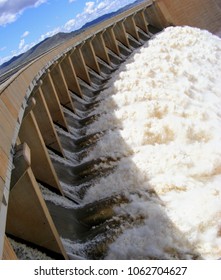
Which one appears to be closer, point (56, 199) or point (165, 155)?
point (56, 199)

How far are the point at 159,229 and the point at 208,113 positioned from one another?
6136 mm

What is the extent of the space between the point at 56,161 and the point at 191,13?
86.5 feet

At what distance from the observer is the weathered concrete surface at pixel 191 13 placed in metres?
34.0

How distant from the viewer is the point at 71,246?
8.62 metres

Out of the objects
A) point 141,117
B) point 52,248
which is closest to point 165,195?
point 52,248

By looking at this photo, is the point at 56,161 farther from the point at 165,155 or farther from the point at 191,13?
the point at 191,13

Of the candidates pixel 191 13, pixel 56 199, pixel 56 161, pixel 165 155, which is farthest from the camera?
pixel 191 13

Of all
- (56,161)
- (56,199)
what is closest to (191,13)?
(56,161)

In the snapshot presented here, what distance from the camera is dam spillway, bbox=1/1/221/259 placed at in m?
6.67

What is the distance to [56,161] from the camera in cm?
1214

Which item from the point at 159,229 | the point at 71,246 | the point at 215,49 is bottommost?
the point at 215,49

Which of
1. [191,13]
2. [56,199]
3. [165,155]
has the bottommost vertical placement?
[191,13]

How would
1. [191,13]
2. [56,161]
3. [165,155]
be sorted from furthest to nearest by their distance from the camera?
[191,13], [56,161], [165,155]

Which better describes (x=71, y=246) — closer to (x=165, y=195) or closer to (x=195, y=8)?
(x=165, y=195)
